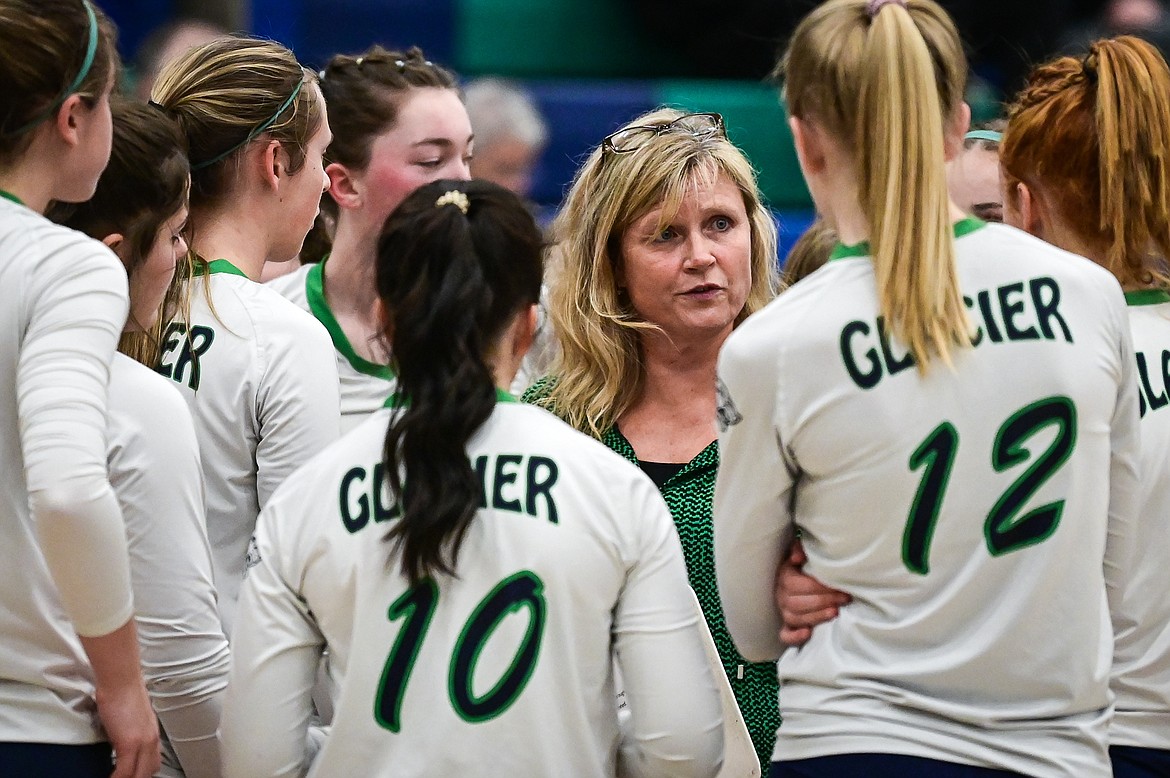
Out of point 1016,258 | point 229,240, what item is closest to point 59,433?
point 229,240

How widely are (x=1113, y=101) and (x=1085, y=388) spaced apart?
22.4 inches

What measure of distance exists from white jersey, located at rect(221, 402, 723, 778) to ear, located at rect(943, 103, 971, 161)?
0.54m

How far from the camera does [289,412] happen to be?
221 centimetres

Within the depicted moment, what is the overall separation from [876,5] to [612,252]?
1.12 meters

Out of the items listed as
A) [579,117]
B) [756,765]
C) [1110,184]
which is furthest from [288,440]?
[579,117]

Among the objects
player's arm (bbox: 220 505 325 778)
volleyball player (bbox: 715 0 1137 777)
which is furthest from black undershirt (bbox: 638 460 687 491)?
player's arm (bbox: 220 505 325 778)

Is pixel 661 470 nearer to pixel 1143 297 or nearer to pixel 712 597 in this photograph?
pixel 712 597

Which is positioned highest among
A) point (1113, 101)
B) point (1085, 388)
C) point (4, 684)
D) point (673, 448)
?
point (1113, 101)

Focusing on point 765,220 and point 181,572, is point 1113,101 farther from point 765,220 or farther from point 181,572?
point 181,572

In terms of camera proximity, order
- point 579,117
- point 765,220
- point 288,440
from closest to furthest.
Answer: point 288,440, point 765,220, point 579,117

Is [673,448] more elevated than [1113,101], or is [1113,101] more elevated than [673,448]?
[1113,101]

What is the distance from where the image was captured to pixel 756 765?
6.72 ft

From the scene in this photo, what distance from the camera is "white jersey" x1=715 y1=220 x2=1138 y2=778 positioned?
1.59m

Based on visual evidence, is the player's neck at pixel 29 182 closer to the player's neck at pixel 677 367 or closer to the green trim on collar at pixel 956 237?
the green trim on collar at pixel 956 237
